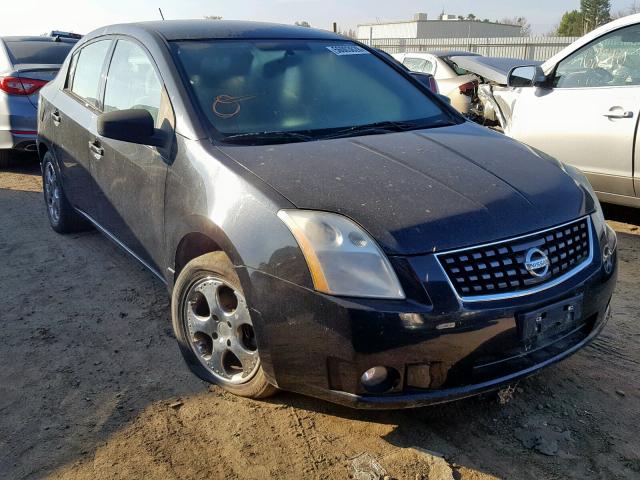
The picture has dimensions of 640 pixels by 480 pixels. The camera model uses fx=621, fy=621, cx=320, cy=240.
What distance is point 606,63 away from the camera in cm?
509

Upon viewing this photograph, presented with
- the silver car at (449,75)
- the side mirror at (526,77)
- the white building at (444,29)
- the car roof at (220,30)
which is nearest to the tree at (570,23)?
the white building at (444,29)

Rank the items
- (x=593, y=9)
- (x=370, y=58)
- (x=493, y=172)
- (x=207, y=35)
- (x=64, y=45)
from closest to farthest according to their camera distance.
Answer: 1. (x=493, y=172)
2. (x=207, y=35)
3. (x=370, y=58)
4. (x=64, y=45)
5. (x=593, y=9)

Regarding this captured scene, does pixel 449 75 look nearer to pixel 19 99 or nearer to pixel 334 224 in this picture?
pixel 19 99

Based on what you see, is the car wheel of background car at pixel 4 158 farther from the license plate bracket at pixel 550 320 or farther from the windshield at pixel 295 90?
the license plate bracket at pixel 550 320

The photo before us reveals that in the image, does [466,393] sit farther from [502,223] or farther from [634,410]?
[634,410]

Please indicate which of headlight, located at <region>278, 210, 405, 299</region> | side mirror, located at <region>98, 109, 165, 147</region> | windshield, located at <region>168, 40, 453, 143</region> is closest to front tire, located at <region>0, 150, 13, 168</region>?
windshield, located at <region>168, 40, 453, 143</region>

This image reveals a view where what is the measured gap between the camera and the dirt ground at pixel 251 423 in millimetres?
2404

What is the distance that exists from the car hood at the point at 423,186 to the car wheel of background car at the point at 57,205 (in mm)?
2627

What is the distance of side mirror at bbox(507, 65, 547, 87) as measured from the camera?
212 inches

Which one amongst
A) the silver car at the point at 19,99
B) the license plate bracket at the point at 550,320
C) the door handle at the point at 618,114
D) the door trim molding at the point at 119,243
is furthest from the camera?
the silver car at the point at 19,99

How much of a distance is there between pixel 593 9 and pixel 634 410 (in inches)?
2583

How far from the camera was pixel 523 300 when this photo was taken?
2.30m

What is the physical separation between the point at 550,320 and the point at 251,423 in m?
1.31

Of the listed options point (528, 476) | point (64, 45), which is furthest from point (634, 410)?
point (64, 45)
